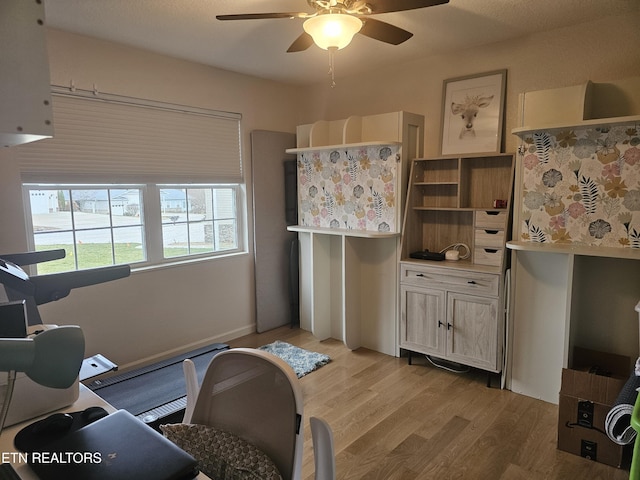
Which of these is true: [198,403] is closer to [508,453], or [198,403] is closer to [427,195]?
[508,453]

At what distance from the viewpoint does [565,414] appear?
2367mm

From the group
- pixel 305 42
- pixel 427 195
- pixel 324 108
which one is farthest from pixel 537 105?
pixel 324 108

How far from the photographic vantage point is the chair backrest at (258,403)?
1.16m

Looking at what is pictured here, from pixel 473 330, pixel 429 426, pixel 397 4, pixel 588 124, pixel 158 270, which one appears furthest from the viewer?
pixel 158 270

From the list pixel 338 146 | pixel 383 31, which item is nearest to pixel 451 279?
pixel 338 146

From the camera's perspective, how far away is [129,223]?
11.1 feet

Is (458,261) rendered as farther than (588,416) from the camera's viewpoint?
Yes

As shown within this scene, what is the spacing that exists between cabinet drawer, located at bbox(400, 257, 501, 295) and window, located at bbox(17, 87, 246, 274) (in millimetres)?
1680

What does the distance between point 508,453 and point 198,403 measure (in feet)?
6.00

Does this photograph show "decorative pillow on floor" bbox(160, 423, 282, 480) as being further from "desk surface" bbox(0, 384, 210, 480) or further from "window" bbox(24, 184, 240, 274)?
"window" bbox(24, 184, 240, 274)

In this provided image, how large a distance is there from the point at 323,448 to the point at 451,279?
7.68 ft

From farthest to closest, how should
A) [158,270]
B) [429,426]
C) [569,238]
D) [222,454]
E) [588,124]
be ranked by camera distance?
1. [158,270]
2. [569,238]
3. [429,426]
4. [588,124]
5. [222,454]

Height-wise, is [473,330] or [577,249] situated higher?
[577,249]

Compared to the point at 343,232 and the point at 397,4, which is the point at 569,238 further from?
the point at 397,4
